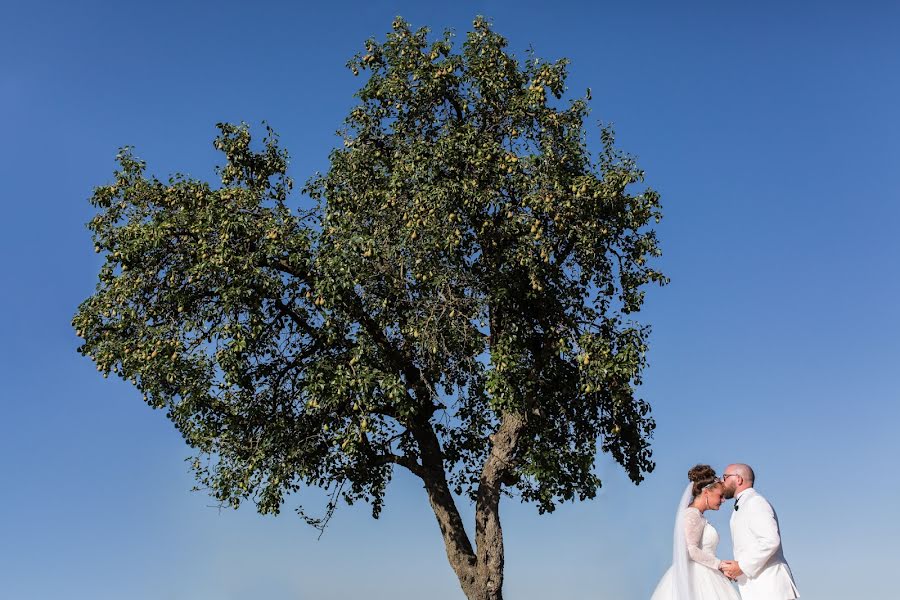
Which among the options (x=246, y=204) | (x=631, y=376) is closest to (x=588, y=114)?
(x=631, y=376)

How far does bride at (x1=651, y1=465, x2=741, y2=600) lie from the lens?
438 inches

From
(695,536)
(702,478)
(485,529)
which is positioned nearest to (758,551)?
(695,536)

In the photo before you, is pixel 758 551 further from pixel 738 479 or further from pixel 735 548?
pixel 738 479

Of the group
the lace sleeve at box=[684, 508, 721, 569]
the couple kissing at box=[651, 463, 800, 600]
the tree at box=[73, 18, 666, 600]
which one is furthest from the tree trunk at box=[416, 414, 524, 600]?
the lace sleeve at box=[684, 508, 721, 569]

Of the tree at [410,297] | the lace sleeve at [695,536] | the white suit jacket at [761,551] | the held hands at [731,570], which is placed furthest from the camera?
the tree at [410,297]

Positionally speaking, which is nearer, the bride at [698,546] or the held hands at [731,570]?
the held hands at [731,570]

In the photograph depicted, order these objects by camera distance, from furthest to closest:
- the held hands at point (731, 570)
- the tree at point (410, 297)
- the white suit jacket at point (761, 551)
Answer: the tree at point (410, 297) < the held hands at point (731, 570) < the white suit jacket at point (761, 551)

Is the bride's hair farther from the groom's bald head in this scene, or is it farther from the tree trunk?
the tree trunk

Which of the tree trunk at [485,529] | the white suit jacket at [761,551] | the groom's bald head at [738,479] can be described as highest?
the tree trunk at [485,529]

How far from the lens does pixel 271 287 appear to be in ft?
57.1

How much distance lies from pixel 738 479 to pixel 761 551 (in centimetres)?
91


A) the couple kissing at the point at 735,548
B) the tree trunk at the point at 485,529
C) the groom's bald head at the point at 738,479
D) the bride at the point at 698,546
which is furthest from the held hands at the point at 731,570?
the tree trunk at the point at 485,529

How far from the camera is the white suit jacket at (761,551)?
34.6 ft

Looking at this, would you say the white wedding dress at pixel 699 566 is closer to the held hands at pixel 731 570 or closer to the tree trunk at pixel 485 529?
the held hands at pixel 731 570
